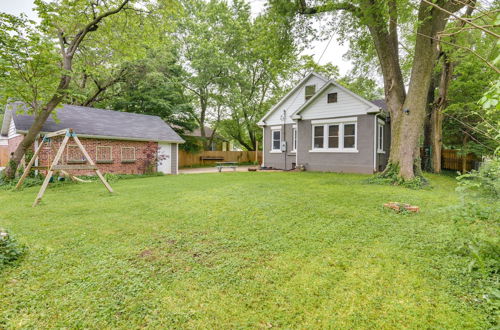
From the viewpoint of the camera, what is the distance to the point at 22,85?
968 centimetres

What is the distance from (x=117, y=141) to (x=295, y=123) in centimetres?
1053

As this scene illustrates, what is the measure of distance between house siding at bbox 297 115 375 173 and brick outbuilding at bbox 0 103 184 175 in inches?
316

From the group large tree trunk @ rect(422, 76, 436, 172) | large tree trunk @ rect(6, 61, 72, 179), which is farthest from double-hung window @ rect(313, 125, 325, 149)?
large tree trunk @ rect(6, 61, 72, 179)

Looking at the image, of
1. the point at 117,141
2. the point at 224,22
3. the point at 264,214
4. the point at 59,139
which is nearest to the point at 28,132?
the point at 59,139

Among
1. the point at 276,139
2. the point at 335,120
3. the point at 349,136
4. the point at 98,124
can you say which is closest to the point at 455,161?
the point at 349,136

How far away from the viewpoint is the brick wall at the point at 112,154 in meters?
Result: 11.9

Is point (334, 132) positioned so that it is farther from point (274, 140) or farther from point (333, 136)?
point (274, 140)

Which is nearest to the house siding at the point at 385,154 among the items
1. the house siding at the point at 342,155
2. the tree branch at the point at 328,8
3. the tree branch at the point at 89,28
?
the house siding at the point at 342,155

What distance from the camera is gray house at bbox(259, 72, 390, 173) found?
12.6 m

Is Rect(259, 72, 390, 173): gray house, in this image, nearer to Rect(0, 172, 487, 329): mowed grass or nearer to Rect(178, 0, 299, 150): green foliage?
Rect(178, 0, 299, 150): green foliage

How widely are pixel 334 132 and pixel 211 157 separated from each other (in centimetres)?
1492

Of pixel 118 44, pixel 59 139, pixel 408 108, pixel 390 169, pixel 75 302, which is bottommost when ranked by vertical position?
pixel 75 302

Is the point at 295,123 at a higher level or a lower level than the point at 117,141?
higher

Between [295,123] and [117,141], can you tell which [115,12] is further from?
[295,123]
